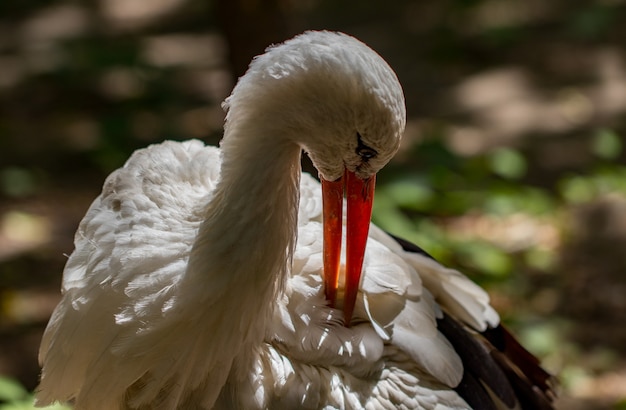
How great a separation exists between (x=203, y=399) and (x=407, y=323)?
65cm

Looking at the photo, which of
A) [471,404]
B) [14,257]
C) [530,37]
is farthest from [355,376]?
[530,37]

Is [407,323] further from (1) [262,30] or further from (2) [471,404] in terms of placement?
(1) [262,30]

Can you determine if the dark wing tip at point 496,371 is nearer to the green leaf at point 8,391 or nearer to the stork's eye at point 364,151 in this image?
the stork's eye at point 364,151

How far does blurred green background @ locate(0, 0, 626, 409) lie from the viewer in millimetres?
4848

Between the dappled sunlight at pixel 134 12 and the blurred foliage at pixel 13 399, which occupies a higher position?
the dappled sunlight at pixel 134 12

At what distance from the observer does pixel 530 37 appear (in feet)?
25.6

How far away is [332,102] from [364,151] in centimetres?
17

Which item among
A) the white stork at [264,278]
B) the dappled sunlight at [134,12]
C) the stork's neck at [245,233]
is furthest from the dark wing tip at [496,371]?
the dappled sunlight at [134,12]

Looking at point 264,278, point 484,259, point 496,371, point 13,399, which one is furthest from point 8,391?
point 484,259

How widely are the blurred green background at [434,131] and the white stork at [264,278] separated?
1050mm

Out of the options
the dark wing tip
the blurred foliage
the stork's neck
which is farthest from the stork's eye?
the blurred foliage

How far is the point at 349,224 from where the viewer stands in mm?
2623

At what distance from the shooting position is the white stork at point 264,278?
238cm

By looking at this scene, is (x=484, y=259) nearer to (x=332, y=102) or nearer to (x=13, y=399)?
(x=13, y=399)
